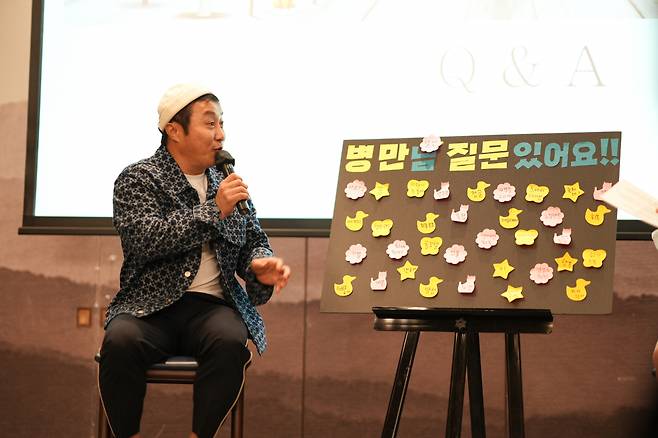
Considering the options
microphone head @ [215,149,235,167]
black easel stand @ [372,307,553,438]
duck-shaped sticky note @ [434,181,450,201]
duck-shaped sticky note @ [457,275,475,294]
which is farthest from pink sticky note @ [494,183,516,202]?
→ microphone head @ [215,149,235,167]

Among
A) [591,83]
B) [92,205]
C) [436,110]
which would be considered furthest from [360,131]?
[92,205]

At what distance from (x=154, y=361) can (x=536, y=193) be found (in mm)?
1183

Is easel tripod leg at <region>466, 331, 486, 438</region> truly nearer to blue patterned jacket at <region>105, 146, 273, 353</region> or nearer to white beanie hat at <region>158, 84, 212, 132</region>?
blue patterned jacket at <region>105, 146, 273, 353</region>

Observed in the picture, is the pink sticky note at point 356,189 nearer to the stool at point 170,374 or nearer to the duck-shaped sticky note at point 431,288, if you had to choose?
the duck-shaped sticky note at point 431,288

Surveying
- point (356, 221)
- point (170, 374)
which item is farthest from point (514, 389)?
point (170, 374)

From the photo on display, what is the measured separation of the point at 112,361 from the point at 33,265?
1.50 m

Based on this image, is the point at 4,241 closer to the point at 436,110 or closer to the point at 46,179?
the point at 46,179

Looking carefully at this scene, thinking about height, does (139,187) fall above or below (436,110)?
below

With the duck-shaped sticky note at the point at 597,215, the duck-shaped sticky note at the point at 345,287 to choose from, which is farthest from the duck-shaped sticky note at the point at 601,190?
the duck-shaped sticky note at the point at 345,287

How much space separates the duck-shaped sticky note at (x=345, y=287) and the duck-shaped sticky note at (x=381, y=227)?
15 centimetres

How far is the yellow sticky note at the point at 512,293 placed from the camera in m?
2.39

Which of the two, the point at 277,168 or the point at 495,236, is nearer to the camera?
the point at 495,236

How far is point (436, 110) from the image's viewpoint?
3.53 m

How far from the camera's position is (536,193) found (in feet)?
8.21
